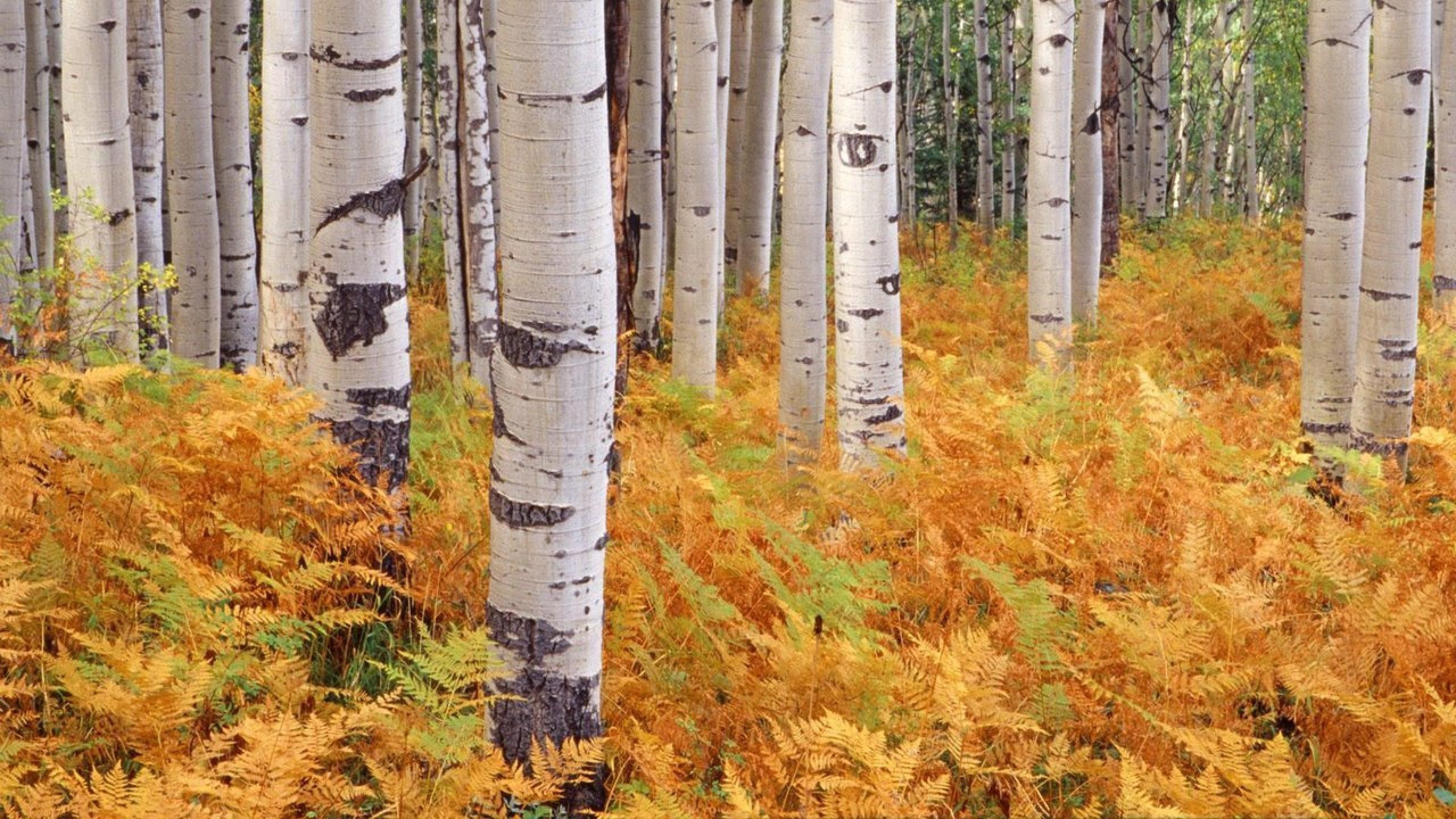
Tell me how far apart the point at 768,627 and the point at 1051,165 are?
17.2 feet

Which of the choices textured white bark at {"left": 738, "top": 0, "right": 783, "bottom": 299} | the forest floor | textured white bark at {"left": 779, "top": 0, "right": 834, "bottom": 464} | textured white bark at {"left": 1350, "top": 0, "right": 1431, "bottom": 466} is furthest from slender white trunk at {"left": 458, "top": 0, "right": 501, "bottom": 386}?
textured white bark at {"left": 1350, "top": 0, "right": 1431, "bottom": 466}

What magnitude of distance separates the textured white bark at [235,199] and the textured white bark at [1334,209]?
276 inches

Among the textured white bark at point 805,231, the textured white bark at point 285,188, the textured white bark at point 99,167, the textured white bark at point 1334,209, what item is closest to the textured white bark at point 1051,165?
the textured white bark at point 1334,209

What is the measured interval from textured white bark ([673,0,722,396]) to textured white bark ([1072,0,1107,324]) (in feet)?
12.3

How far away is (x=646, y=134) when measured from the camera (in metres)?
9.96

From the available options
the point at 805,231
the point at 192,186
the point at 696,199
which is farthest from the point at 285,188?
the point at 696,199

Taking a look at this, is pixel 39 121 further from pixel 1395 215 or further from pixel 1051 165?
pixel 1395 215

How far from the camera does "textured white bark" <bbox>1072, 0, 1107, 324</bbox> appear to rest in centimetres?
1080

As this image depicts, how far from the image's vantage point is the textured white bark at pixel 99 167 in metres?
6.35

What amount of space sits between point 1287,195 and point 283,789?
126ft

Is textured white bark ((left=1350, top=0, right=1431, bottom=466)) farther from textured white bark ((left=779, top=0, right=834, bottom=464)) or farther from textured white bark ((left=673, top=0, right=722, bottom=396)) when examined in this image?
textured white bark ((left=673, top=0, right=722, bottom=396))

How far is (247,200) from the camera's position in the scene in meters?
8.77

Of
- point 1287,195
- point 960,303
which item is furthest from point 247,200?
point 1287,195

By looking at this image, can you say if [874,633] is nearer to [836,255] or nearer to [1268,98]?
[836,255]
